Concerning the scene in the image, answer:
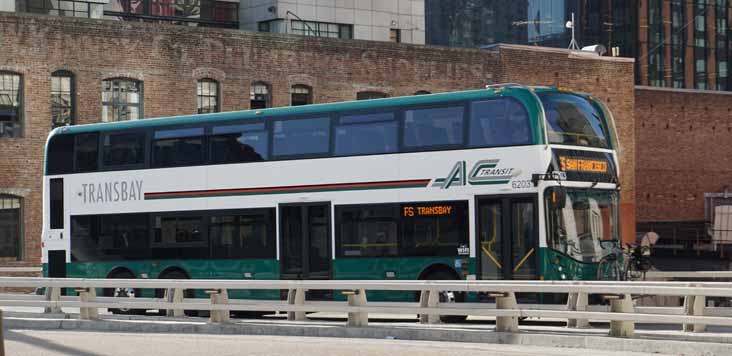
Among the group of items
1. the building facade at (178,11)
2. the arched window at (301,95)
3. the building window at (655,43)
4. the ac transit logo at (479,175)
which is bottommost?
the ac transit logo at (479,175)

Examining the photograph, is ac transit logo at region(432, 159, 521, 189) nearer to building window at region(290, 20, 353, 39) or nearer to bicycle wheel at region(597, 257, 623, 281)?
bicycle wheel at region(597, 257, 623, 281)

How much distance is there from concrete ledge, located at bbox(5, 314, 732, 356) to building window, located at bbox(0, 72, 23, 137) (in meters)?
14.4

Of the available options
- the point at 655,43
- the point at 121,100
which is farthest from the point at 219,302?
the point at 655,43

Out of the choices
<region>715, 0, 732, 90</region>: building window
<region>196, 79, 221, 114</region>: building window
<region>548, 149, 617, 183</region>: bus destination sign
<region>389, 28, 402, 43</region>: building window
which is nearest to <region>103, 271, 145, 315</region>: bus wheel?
<region>548, 149, 617, 183</region>: bus destination sign

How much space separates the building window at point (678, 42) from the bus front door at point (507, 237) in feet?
280

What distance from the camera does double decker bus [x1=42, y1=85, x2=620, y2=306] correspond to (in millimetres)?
22781

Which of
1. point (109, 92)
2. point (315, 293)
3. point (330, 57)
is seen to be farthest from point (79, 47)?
point (315, 293)

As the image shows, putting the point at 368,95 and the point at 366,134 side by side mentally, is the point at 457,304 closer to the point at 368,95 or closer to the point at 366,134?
the point at 366,134

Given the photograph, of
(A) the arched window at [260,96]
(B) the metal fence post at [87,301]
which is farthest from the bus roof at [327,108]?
(A) the arched window at [260,96]

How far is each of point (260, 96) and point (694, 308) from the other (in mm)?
26340

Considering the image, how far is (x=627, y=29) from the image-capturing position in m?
104

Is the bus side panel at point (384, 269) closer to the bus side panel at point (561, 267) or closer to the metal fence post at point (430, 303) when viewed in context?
the bus side panel at point (561, 267)

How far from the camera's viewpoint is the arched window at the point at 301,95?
43500 mm

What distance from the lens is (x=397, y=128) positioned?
79.4ft
